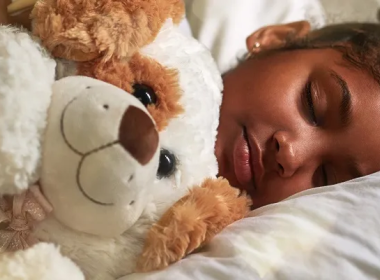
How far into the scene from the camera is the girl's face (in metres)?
0.90

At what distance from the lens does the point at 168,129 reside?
0.60 meters

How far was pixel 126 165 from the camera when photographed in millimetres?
464

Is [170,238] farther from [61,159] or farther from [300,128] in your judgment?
[300,128]

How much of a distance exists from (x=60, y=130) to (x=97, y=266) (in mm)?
163

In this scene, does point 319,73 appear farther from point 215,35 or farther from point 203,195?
point 203,195

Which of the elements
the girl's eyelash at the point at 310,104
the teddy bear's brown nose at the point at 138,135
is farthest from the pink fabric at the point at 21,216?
the girl's eyelash at the point at 310,104

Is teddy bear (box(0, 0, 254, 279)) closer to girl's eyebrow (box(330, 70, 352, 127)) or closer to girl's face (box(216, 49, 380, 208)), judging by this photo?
girl's face (box(216, 49, 380, 208))

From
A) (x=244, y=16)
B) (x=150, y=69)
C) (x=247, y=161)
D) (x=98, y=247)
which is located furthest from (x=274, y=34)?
(x=98, y=247)

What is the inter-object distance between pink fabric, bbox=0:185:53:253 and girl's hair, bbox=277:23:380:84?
740 millimetres

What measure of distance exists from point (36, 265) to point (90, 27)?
265mm

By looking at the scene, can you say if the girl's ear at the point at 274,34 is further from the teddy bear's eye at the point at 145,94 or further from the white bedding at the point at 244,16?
the teddy bear's eye at the point at 145,94

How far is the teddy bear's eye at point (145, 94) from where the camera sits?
569mm

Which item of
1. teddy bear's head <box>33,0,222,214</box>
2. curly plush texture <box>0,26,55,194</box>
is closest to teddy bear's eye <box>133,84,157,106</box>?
teddy bear's head <box>33,0,222,214</box>

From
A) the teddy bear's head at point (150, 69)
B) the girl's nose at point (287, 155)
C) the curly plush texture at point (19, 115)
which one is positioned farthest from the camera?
the girl's nose at point (287, 155)
